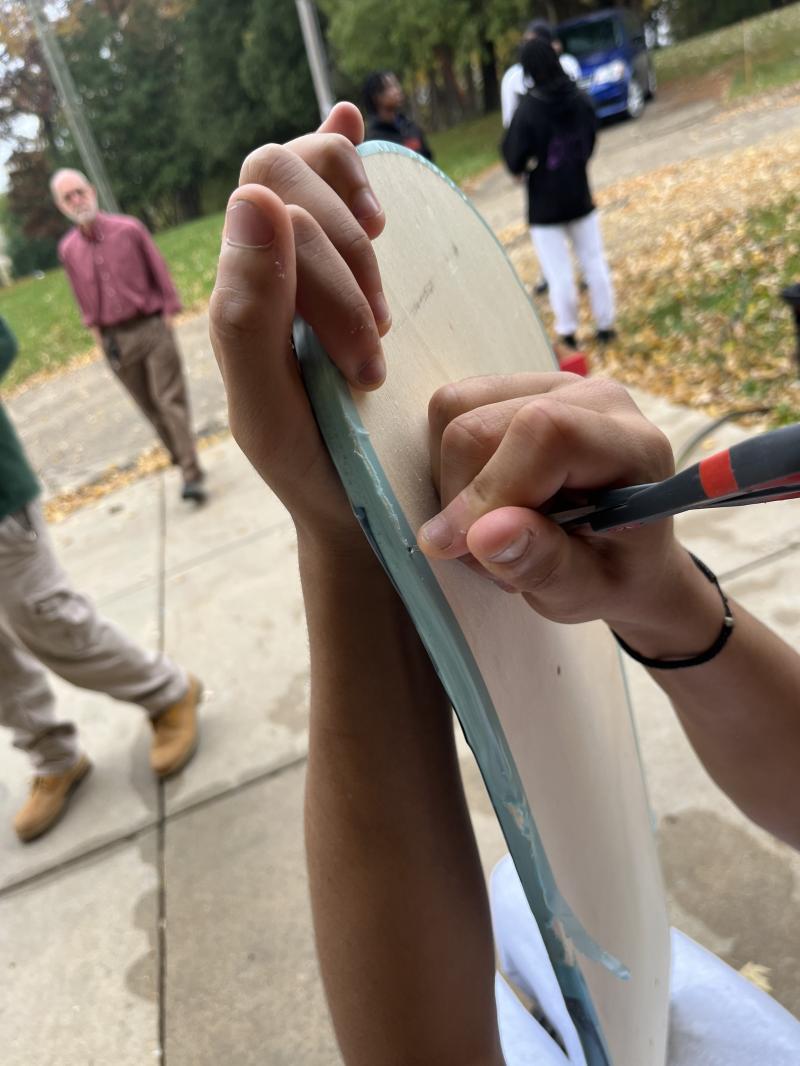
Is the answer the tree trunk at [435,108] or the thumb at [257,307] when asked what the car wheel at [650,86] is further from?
the thumb at [257,307]

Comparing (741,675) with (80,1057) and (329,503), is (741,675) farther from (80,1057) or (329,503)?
(80,1057)

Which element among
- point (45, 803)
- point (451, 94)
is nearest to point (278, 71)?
point (451, 94)

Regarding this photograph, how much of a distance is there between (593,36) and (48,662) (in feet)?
57.9

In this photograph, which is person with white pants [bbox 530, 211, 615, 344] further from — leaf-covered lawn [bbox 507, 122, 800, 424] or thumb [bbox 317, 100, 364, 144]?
thumb [bbox 317, 100, 364, 144]

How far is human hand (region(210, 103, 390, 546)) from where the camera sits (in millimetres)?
534

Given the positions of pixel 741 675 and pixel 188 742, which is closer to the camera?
pixel 741 675

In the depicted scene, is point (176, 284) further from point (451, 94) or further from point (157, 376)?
point (451, 94)

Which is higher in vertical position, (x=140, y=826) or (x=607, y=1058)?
(x=607, y=1058)

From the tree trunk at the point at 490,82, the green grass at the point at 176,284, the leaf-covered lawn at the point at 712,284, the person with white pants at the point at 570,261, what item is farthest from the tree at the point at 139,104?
the person with white pants at the point at 570,261

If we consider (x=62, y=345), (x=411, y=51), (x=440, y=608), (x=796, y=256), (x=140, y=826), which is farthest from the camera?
(x=411, y=51)

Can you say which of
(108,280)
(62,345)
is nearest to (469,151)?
(62,345)

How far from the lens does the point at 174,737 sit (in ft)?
9.41

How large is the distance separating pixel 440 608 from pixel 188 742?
8.37 ft

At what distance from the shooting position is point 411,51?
24.9 m
